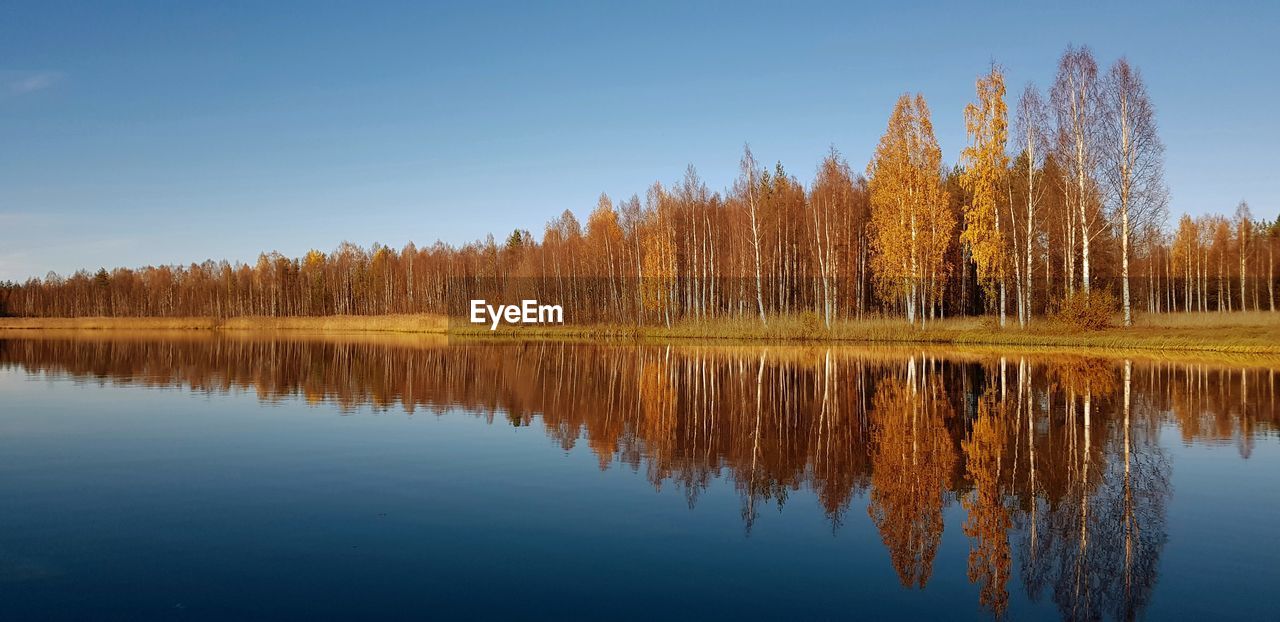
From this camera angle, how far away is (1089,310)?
36.6m

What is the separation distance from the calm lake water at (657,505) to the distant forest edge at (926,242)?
21.3m

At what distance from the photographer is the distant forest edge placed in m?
39.5

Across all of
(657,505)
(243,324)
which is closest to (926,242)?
(657,505)

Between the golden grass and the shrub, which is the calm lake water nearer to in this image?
the golden grass

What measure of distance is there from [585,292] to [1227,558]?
6170 cm

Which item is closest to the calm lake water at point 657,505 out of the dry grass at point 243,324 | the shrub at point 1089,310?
the shrub at point 1089,310

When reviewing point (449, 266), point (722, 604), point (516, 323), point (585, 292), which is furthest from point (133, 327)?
point (722, 604)

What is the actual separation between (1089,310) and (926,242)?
374 inches

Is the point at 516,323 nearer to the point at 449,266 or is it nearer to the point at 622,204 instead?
the point at 622,204

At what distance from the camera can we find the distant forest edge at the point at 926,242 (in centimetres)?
3950

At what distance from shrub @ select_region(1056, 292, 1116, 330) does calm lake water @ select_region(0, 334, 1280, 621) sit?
15893 mm

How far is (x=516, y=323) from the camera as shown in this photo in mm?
70188

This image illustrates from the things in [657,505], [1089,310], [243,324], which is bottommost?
[657,505]

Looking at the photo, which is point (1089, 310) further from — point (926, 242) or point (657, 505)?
point (657, 505)
